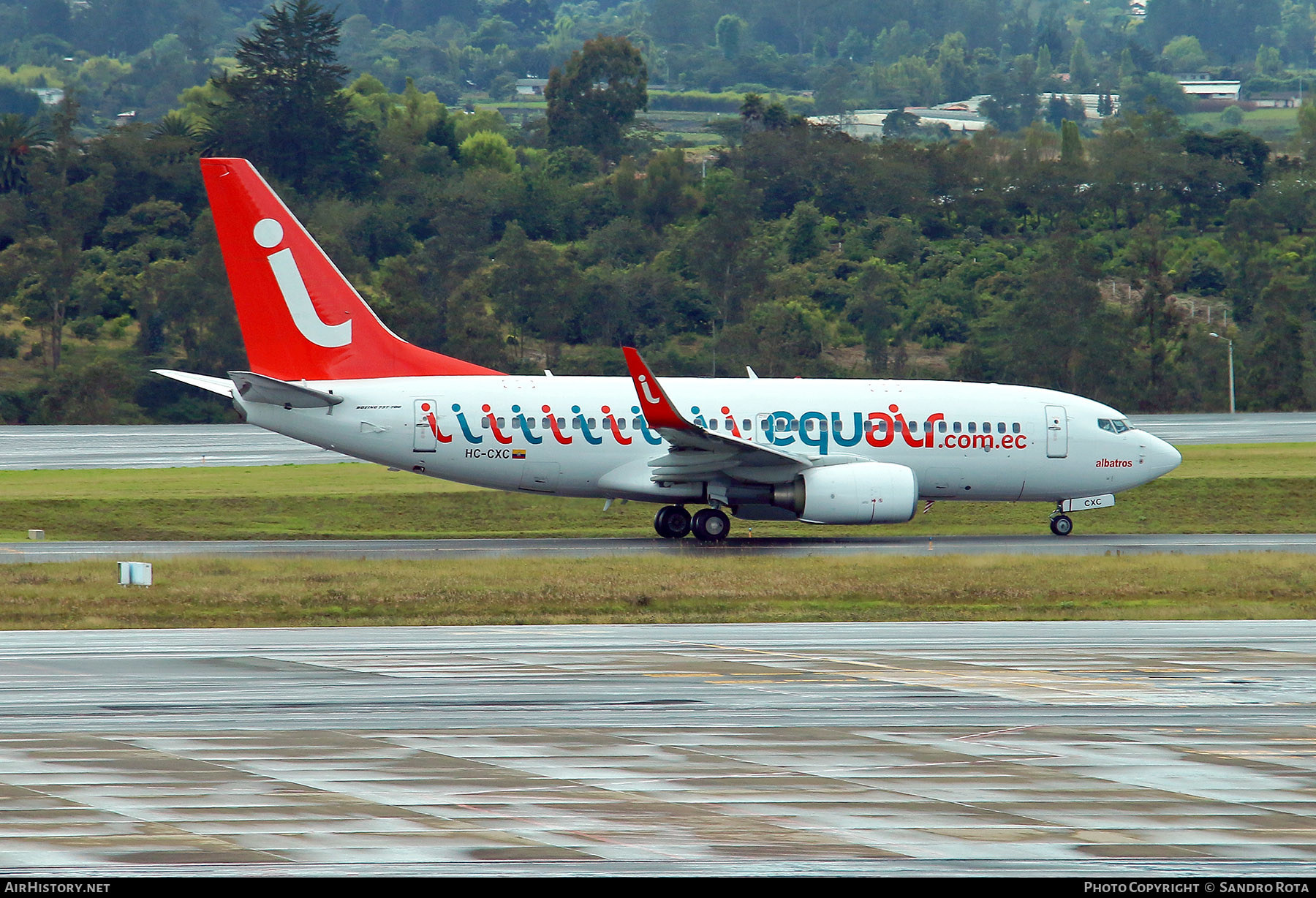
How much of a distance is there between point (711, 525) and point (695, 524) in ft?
1.47

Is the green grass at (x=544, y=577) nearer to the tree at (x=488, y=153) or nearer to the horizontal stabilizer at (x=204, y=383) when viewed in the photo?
the horizontal stabilizer at (x=204, y=383)

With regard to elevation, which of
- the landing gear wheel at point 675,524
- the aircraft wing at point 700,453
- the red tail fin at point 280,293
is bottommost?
the landing gear wheel at point 675,524

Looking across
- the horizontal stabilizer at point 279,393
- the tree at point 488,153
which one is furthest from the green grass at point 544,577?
the tree at point 488,153

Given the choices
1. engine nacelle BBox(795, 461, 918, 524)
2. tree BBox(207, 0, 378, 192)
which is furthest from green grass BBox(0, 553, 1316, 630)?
tree BBox(207, 0, 378, 192)

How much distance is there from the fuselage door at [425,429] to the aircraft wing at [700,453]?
4.23 m

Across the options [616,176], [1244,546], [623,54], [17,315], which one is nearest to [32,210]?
[17,315]

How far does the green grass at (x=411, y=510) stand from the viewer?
118 ft

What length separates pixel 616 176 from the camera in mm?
110188

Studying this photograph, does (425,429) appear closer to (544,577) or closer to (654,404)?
(654,404)

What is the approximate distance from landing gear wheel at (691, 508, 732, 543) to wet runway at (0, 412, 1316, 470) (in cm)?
1692

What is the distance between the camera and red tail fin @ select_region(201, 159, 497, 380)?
3366cm

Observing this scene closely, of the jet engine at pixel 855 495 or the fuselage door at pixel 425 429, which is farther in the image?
the fuselage door at pixel 425 429

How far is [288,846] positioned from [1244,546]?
27302 mm

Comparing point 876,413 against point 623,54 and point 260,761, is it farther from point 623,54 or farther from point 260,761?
point 623,54
